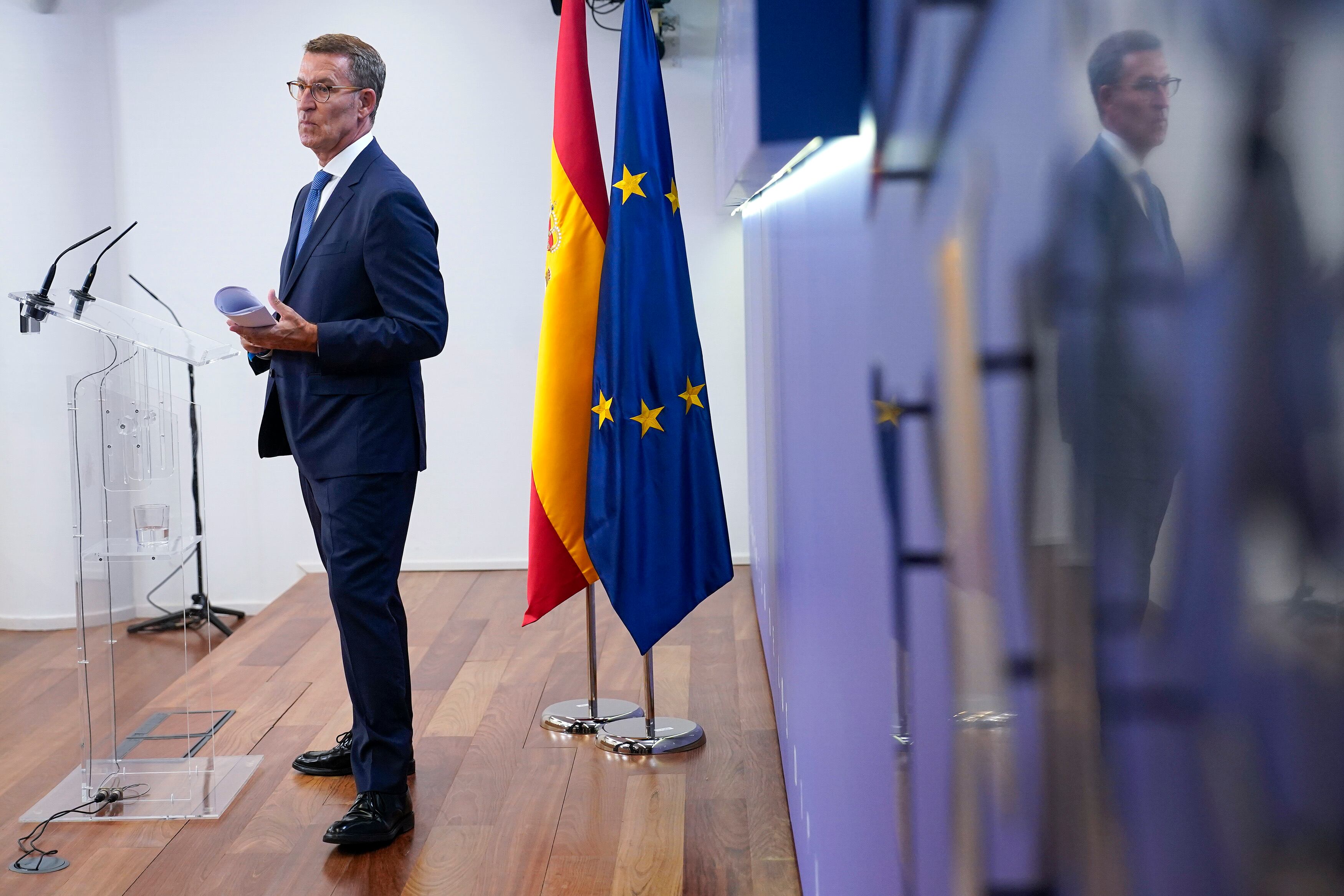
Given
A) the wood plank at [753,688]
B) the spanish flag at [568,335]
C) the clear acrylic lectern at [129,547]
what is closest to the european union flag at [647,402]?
the spanish flag at [568,335]

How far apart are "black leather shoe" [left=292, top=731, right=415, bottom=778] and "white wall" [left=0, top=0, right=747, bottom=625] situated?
7.09 ft

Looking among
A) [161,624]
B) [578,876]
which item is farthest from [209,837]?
[578,876]

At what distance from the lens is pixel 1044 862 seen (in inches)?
20.4

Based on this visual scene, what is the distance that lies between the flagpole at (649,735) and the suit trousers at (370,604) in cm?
58

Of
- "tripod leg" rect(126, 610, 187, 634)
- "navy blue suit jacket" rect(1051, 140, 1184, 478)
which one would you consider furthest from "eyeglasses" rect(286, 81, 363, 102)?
"navy blue suit jacket" rect(1051, 140, 1184, 478)

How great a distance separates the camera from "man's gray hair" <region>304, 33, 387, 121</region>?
2.24 m

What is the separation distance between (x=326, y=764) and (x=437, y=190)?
2.73m

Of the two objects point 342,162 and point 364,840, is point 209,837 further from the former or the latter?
point 342,162

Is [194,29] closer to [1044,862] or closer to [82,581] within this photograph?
[82,581]

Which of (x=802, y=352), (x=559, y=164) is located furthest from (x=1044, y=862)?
(x=559, y=164)

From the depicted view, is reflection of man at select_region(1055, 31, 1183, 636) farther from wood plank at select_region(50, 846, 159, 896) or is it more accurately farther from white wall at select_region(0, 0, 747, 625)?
white wall at select_region(0, 0, 747, 625)

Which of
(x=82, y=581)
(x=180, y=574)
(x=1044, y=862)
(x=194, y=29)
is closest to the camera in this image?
(x=1044, y=862)

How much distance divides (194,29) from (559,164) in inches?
112

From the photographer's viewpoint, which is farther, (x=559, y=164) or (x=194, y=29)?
(x=194, y=29)
